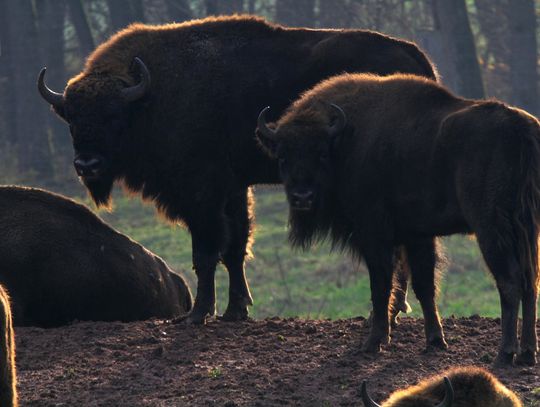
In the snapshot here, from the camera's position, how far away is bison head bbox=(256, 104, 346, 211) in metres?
9.46

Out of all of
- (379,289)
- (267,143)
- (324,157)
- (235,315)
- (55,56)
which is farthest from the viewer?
(55,56)

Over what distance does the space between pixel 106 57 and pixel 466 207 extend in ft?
13.6

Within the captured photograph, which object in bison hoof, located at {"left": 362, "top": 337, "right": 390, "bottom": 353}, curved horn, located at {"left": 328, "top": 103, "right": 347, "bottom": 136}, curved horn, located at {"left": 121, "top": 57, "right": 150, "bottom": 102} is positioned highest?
curved horn, located at {"left": 121, "top": 57, "right": 150, "bottom": 102}

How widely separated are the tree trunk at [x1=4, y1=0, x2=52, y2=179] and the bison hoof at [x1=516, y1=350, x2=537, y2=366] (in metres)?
19.5

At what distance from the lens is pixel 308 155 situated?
950 cm

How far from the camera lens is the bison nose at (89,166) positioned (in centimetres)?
1080

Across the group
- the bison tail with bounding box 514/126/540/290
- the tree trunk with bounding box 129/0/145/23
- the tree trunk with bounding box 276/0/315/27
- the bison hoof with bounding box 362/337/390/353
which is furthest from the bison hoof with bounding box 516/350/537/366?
the tree trunk with bounding box 276/0/315/27

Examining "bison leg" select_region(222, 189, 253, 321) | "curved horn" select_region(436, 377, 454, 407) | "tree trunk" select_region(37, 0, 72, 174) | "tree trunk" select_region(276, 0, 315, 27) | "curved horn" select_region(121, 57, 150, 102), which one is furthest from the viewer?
"tree trunk" select_region(276, 0, 315, 27)

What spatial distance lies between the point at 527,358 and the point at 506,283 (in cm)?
57

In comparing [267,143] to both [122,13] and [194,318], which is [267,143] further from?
[122,13]

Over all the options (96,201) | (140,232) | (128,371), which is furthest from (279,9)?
(128,371)

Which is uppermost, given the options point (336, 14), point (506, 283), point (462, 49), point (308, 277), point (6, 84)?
point (506, 283)

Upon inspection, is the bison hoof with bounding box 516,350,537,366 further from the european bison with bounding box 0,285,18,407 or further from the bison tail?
the european bison with bounding box 0,285,18,407

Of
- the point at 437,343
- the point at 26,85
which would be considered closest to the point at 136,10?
the point at 26,85
